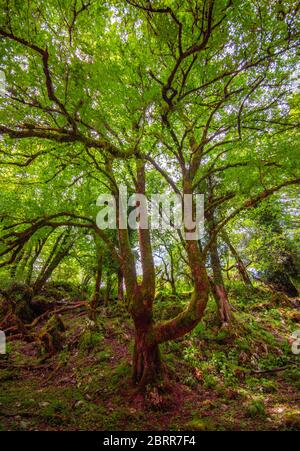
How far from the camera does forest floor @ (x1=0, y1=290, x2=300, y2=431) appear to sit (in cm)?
471

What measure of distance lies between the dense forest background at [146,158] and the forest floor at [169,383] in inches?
1.5

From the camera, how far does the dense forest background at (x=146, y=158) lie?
154 inches

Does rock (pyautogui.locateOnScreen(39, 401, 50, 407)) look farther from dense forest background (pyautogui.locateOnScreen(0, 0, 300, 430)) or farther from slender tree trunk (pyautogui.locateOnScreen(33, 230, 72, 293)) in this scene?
slender tree trunk (pyautogui.locateOnScreen(33, 230, 72, 293))

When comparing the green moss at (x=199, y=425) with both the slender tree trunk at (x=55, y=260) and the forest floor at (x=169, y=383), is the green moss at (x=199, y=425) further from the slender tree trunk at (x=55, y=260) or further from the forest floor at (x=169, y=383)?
the slender tree trunk at (x=55, y=260)

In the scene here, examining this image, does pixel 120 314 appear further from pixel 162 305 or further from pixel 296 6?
pixel 296 6

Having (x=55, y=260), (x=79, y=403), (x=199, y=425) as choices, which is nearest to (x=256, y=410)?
(x=199, y=425)

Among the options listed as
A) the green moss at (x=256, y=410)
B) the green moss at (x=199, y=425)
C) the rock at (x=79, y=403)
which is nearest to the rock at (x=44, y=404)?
the rock at (x=79, y=403)

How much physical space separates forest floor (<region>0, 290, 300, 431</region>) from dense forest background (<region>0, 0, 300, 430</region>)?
0.04 meters

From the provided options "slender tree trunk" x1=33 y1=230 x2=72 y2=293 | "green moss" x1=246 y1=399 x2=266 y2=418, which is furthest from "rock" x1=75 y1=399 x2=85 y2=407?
"slender tree trunk" x1=33 y1=230 x2=72 y2=293

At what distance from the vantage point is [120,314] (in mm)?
10688

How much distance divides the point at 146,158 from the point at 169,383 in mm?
5270

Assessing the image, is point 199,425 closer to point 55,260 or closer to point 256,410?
point 256,410

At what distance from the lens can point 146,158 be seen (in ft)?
20.2
